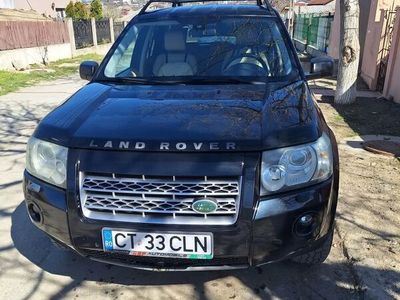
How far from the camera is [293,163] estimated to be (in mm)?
2240

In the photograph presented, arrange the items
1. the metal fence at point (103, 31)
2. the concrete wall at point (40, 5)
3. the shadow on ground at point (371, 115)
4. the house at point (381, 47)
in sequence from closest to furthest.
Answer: the shadow on ground at point (371, 115) → the house at point (381, 47) → the metal fence at point (103, 31) → the concrete wall at point (40, 5)

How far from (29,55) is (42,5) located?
822 inches

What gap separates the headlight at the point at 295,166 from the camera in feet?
7.14

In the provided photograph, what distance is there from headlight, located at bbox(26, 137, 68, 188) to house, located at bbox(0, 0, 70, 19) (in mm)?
32006

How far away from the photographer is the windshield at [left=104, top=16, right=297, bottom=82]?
10.8ft

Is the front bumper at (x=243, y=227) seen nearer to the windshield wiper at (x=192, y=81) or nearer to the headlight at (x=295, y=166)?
the headlight at (x=295, y=166)

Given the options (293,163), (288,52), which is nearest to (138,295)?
(293,163)

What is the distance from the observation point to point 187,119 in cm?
243

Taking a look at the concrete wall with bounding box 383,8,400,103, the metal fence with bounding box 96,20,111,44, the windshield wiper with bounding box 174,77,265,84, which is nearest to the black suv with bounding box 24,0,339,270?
the windshield wiper with bounding box 174,77,265,84

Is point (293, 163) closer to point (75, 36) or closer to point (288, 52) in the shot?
point (288, 52)

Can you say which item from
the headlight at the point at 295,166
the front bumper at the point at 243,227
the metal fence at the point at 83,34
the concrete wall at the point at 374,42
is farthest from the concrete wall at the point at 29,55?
the headlight at the point at 295,166

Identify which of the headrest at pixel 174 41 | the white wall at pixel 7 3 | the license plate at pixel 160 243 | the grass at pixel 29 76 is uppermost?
the white wall at pixel 7 3

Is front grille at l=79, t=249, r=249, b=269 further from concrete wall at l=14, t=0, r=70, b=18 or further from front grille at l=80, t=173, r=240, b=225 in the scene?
concrete wall at l=14, t=0, r=70, b=18

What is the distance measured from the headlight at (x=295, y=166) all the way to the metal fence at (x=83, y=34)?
69.7ft
